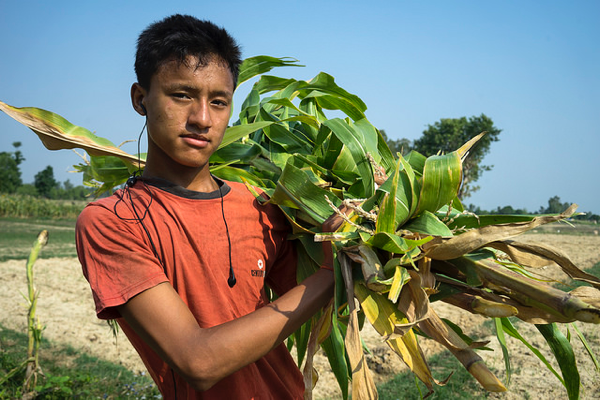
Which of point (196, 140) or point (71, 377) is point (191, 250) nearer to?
point (196, 140)

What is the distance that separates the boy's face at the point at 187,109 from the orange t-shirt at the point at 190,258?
133 mm

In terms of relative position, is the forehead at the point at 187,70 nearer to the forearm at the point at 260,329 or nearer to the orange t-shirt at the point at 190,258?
the orange t-shirt at the point at 190,258

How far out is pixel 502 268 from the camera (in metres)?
1.25

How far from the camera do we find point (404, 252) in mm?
1202

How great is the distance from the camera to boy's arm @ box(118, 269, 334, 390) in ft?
3.64

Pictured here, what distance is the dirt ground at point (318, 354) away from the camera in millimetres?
4590

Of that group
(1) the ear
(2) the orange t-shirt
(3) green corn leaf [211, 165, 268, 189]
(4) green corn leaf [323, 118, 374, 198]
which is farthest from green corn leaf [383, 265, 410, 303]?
(1) the ear

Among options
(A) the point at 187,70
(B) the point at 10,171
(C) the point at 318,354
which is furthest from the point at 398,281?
(B) the point at 10,171

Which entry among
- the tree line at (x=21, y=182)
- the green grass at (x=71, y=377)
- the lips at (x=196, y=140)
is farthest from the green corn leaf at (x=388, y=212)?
the tree line at (x=21, y=182)

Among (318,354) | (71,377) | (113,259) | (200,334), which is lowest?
(71,377)

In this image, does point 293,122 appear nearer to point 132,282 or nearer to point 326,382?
point 132,282

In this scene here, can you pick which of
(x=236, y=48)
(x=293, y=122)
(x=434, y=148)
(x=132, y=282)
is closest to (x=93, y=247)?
(x=132, y=282)

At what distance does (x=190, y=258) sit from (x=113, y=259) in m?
0.22

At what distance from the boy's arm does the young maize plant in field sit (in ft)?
0.51
